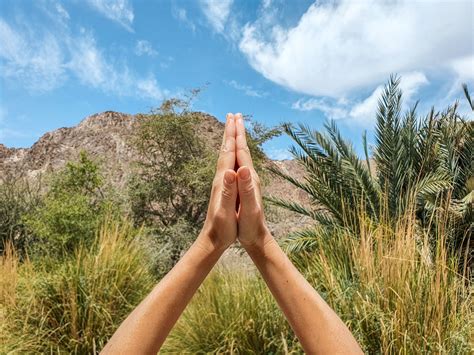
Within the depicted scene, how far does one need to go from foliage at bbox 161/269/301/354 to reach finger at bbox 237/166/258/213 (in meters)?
1.37

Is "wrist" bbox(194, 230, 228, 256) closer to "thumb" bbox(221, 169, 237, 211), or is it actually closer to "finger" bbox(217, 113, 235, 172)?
"thumb" bbox(221, 169, 237, 211)

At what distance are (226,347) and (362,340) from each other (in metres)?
1.03

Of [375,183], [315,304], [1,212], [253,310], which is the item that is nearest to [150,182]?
[1,212]

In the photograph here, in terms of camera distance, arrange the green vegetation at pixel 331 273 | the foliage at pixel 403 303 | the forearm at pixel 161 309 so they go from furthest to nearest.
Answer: the green vegetation at pixel 331 273 → the foliage at pixel 403 303 → the forearm at pixel 161 309

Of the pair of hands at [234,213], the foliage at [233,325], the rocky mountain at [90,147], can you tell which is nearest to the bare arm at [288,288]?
the pair of hands at [234,213]

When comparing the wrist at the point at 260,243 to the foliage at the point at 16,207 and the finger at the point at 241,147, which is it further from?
the foliage at the point at 16,207

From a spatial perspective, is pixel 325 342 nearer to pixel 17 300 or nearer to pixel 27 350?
pixel 27 350

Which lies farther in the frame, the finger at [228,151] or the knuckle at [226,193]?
the finger at [228,151]

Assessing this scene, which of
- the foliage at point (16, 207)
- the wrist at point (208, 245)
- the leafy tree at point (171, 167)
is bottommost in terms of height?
the wrist at point (208, 245)

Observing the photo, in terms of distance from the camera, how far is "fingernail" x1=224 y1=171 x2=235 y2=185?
170 cm

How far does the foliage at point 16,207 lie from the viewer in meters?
9.94

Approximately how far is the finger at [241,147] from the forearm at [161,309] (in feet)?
1.50

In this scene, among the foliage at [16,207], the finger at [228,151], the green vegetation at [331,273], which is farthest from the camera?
the foliage at [16,207]

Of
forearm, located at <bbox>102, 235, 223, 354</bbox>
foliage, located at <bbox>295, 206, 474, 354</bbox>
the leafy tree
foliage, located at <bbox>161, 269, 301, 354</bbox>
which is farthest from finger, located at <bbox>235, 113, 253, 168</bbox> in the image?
the leafy tree
